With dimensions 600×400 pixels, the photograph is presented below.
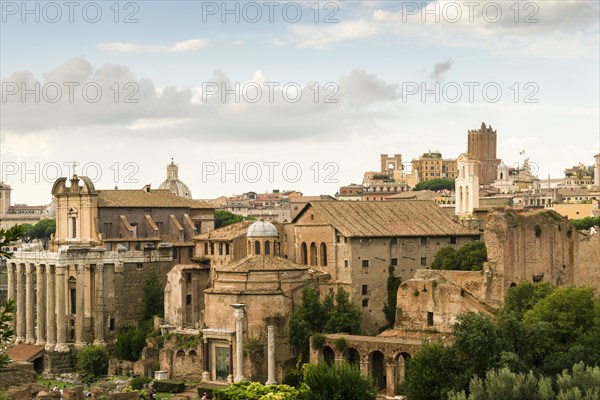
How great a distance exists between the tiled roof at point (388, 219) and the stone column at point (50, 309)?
16179mm

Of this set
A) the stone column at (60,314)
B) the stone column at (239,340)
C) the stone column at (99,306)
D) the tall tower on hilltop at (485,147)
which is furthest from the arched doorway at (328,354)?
the tall tower on hilltop at (485,147)

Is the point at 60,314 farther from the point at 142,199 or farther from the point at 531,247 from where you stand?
the point at 531,247

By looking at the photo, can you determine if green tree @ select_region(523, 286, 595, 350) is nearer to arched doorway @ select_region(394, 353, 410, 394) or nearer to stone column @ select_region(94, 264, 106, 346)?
arched doorway @ select_region(394, 353, 410, 394)

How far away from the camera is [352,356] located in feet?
203

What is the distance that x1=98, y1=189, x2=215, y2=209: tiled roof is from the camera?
80.9 meters

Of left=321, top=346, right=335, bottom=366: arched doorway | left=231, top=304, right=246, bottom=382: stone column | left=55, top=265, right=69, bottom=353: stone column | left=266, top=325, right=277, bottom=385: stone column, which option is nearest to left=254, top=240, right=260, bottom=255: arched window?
left=231, top=304, right=246, bottom=382: stone column

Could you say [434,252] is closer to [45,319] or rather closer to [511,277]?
[511,277]

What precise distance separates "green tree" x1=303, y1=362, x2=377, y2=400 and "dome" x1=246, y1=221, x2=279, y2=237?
1644 centimetres

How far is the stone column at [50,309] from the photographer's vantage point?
247ft

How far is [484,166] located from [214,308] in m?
131

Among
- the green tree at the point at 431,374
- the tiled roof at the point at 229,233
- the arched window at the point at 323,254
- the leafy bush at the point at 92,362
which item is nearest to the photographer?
the green tree at the point at 431,374

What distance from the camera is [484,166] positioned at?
193 m

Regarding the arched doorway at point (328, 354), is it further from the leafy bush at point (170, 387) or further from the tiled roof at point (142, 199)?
the tiled roof at point (142, 199)

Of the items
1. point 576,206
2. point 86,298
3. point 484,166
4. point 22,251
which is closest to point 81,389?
point 86,298
